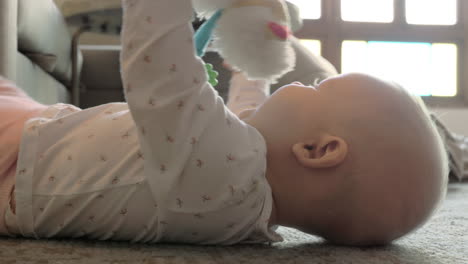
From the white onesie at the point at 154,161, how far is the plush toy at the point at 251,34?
0.07 metres

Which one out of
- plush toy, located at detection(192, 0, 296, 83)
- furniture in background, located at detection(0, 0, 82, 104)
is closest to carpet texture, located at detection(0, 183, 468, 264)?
plush toy, located at detection(192, 0, 296, 83)

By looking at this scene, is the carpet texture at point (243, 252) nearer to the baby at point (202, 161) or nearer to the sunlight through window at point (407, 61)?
the baby at point (202, 161)

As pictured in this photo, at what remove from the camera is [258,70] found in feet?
2.38

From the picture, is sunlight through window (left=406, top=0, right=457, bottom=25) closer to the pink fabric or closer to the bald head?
the bald head

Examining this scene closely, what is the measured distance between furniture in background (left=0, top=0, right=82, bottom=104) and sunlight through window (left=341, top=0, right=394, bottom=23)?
193cm

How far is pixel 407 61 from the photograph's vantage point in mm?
3250

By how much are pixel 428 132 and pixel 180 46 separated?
365 millimetres

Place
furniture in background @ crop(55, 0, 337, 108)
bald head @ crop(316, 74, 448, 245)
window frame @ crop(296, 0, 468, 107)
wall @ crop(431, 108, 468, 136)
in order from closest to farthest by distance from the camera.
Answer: bald head @ crop(316, 74, 448, 245) < furniture in background @ crop(55, 0, 337, 108) < wall @ crop(431, 108, 468, 136) < window frame @ crop(296, 0, 468, 107)

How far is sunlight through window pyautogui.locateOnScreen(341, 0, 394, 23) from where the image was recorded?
3252mm

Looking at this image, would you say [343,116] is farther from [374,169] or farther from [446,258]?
[446,258]

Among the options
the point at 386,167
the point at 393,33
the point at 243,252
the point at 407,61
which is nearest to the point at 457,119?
the point at 407,61

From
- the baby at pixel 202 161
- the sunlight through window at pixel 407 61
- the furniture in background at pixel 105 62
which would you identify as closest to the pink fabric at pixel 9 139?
the baby at pixel 202 161

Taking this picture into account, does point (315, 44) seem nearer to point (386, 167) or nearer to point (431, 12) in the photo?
point (431, 12)

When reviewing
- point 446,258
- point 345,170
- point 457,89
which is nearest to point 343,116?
point 345,170
